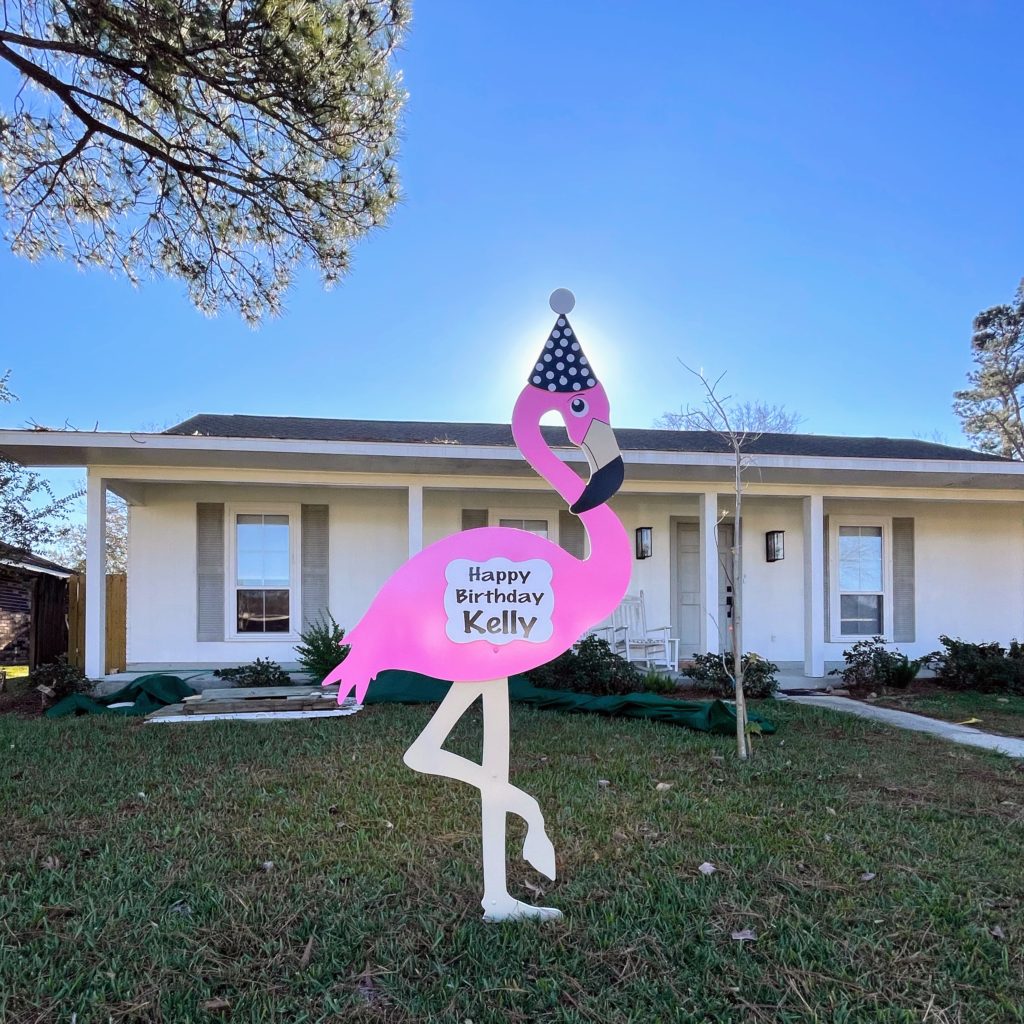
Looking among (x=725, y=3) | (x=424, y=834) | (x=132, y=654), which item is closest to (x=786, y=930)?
(x=424, y=834)

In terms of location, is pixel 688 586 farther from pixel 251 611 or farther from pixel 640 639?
pixel 251 611

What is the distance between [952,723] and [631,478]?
4.48 metres

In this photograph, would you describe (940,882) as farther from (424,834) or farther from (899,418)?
(899,418)

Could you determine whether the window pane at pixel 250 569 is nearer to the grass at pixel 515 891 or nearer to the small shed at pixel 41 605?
the small shed at pixel 41 605

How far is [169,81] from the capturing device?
590 cm

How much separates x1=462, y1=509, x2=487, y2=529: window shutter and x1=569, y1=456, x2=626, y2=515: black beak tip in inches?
278

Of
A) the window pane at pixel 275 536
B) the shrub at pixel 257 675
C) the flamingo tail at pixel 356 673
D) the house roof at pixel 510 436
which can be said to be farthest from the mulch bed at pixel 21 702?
the flamingo tail at pixel 356 673

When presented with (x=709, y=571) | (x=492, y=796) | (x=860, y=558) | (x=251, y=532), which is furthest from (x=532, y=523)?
(x=492, y=796)

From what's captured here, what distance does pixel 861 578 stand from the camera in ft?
33.7

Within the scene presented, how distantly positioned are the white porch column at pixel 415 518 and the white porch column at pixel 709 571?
12.4 ft

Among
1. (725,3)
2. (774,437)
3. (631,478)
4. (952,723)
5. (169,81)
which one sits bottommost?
(952,723)

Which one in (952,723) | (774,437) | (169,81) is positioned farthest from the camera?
(774,437)

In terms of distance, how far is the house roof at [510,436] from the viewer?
9828mm

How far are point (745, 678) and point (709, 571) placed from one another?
5.24ft
